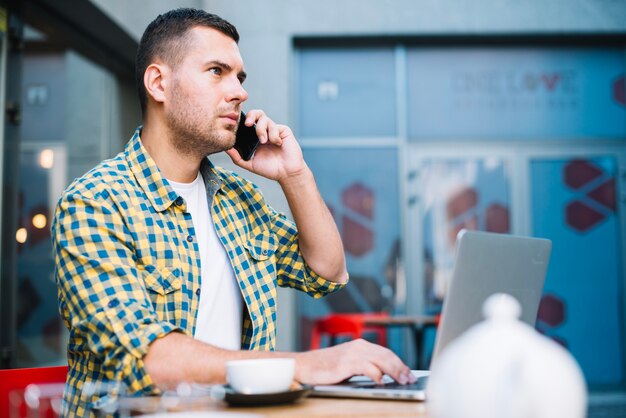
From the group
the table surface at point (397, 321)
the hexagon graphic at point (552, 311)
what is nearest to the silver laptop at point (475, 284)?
the table surface at point (397, 321)

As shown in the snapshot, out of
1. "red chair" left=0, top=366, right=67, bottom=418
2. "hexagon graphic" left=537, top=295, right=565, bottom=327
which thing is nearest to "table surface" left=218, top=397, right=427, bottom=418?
"red chair" left=0, top=366, right=67, bottom=418

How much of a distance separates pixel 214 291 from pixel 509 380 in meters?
1.20

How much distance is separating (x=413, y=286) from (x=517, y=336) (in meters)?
5.65

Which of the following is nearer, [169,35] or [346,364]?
[346,364]

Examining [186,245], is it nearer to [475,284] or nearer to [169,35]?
[169,35]

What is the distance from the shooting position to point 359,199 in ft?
20.9

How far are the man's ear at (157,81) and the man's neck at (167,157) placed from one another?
0.26 ft

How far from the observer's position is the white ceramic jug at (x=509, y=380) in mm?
706

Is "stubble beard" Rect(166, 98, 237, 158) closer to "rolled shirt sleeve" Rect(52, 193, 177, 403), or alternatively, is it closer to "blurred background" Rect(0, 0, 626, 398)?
"rolled shirt sleeve" Rect(52, 193, 177, 403)

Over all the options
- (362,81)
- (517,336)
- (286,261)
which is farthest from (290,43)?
(517,336)

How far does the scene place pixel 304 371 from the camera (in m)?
1.35

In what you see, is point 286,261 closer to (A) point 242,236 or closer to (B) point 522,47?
(A) point 242,236

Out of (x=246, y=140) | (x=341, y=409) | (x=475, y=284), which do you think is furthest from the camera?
(x=246, y=140)

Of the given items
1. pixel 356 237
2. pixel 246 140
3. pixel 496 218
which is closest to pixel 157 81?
pixel 246 140
